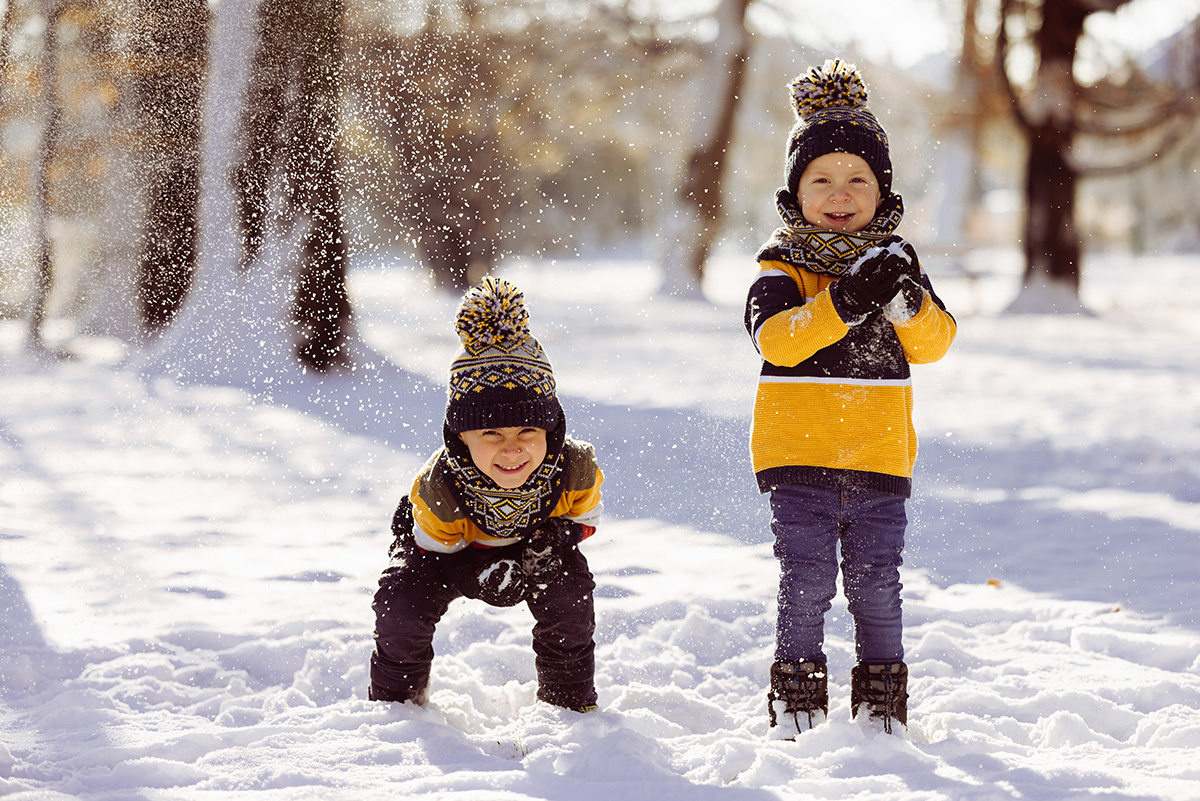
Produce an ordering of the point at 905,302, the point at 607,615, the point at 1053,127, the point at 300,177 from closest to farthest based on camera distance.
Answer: the point at 905,302 → the point at 607,615 → the point at 300,177 → the point at 1053,127

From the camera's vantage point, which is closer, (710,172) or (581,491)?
(581,491)

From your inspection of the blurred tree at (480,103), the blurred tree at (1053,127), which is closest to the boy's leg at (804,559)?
the blurred tree at (1053,127)

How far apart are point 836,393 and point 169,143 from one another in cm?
1031

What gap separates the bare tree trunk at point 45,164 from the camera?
11.3 meters

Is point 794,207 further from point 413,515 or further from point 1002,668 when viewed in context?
point 1002,668

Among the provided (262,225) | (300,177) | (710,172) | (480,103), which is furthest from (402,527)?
(480,103)

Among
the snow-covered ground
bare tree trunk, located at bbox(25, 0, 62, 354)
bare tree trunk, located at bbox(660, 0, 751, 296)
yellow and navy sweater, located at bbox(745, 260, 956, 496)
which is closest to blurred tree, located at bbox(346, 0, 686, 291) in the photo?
bare tree trunk, located at bbox(660, 0, 751, 296)

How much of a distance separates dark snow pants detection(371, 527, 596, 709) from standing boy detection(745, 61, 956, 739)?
451 mm

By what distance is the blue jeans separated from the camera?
8.00 feet

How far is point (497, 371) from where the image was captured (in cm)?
248

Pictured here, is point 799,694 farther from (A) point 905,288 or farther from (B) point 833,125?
(B) point 833,125

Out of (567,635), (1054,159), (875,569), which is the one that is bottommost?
(567,635)

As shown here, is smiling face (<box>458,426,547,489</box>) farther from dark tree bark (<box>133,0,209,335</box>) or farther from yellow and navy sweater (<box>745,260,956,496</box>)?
dark tree bark (<box>133,0,209,335</box>)

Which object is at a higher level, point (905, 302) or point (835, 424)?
point (905, 302)
